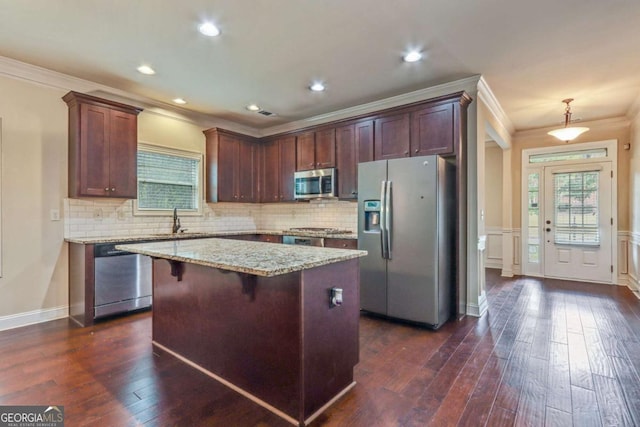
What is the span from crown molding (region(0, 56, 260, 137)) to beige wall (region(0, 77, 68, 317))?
0.08m

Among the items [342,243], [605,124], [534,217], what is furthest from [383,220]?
[605,124]

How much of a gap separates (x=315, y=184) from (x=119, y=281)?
8.96 feet

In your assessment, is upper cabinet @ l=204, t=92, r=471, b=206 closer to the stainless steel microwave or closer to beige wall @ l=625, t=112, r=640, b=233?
the stainless steel microwave

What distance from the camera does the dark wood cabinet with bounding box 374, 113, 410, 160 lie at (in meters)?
3.90

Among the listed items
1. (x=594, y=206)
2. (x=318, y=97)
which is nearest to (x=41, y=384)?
(x=318, y=97)

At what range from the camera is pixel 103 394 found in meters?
2.07

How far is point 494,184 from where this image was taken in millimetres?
6652

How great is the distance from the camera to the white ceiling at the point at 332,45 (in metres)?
2.37

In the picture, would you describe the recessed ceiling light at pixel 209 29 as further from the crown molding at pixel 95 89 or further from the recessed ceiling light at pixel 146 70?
the crown molding at pixel 95 89

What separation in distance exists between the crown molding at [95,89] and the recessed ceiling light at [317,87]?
6.47ft

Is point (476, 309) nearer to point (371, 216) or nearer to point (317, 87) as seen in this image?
point (371, 216)

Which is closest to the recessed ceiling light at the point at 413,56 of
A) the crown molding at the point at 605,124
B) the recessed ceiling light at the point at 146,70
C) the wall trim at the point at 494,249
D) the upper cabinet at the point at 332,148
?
the upper cabinet at the point at 332,148

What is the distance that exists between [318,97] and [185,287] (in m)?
2.89

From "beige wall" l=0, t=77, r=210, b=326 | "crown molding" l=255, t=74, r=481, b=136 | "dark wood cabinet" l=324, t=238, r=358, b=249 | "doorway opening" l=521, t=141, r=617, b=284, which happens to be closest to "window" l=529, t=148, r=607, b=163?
"doorway opening" l=521, t=141, r=617, b=284
